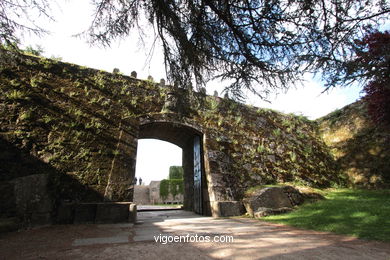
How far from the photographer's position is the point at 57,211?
4.11m

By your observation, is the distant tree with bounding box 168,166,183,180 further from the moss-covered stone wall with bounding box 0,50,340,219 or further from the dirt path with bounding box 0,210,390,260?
the dirt path with bounding box 0,210,390,260

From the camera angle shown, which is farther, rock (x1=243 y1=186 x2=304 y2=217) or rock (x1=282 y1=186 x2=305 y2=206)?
rock (x1=282 y1=186 x2=305 y2=206)

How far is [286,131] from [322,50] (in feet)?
21.4

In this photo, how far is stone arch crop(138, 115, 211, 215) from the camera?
6168mm

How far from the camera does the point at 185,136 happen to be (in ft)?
24.5

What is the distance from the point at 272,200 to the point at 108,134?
476 cm

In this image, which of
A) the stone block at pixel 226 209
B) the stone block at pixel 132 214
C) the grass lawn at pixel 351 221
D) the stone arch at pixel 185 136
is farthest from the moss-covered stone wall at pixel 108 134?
the grass lawn at pixel 351 221

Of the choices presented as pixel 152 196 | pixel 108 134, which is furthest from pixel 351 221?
pixel 152 196

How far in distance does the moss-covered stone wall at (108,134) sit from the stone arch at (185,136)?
0.08 m

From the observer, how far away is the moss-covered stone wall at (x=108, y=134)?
4.48m

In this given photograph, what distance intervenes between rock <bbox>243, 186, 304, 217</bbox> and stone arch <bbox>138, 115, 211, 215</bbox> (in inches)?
51.7

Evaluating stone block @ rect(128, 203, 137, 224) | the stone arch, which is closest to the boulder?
the stone arch

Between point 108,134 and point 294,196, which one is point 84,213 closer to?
point 108,134

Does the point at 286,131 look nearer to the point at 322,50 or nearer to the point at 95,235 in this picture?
the point at 322,50
